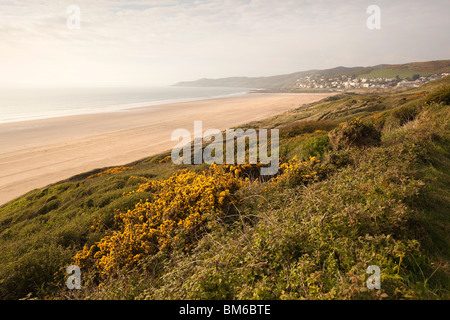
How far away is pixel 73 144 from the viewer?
28891mm

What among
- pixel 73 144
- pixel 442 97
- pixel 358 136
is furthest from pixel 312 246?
pixel 73 144

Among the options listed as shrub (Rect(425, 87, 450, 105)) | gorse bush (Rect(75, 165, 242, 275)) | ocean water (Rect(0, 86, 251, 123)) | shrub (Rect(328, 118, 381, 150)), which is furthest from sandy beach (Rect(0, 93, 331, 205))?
shrub (Rect(425, 87, 450, 105))

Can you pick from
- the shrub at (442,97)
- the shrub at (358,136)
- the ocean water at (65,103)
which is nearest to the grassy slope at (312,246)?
the shrub at (358,136)

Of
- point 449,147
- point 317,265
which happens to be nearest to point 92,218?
point 317,265

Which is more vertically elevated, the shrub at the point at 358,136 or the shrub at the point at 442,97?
the shrub at the point at 442,97

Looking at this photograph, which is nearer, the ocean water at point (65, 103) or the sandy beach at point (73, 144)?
the sandy beach at point (73, 144)

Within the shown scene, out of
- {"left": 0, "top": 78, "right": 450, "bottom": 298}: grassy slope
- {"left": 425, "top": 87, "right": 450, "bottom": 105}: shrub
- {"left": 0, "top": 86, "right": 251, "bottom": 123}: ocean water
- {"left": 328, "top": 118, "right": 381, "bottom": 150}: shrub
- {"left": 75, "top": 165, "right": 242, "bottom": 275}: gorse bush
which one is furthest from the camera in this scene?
{"left": 0, "top": 86, "right": 251, "bottom": 123}: ocean water

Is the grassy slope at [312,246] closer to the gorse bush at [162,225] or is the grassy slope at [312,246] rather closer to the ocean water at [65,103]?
the gorse bush at [162,225]

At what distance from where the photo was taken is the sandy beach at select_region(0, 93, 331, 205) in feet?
66.1

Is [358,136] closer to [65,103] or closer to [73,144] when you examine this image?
[73,144]

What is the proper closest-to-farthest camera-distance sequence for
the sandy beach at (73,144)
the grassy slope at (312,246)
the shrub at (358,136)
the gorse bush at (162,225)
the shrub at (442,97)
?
the grassy slope at (312,246) < the gorse bush at (162,225) < the shrub at (358,136) < the shrub at (442,97) < the sandy beach at (73,144)

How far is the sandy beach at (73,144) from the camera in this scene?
20.2 metres

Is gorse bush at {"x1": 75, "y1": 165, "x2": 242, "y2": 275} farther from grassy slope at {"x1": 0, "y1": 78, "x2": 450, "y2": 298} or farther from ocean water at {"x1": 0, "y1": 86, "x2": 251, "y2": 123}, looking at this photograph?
ocean water at {"x1": 0, "y1": 86, "x2": 251, "y2": 123}
